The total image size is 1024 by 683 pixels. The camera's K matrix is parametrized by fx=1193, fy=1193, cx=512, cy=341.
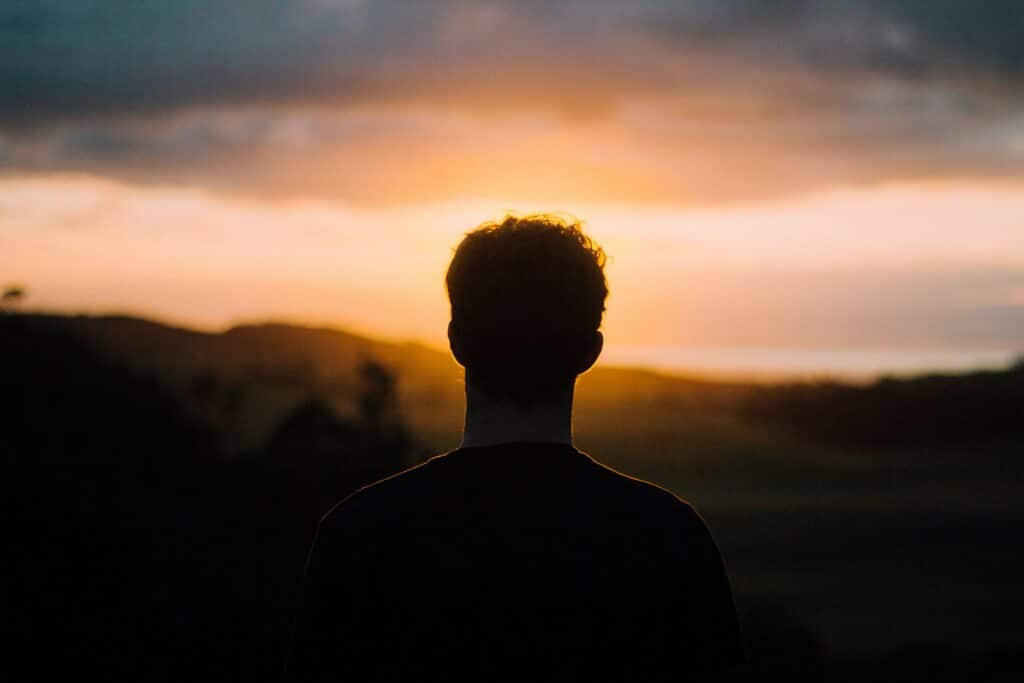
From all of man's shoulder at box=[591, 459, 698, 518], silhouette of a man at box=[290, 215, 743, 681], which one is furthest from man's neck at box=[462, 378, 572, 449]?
man's shoulder at box=[591, 459, 698, 518]

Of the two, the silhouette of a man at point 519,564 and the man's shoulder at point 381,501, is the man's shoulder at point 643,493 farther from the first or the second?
the man's shoulder at point 381,501

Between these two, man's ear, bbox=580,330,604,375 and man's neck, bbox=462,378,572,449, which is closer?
man's neck, bbox=462,378,572,449

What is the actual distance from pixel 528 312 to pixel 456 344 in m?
0.18

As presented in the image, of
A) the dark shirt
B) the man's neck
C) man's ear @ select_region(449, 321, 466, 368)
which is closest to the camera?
the dark shirt

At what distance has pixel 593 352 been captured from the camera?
2.65 meters

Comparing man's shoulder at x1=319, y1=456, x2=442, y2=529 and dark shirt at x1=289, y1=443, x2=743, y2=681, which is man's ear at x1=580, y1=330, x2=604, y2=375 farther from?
man's shoulder at x1=319, y1=456, x2=442, y2=529

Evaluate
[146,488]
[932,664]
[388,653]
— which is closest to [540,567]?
[388,653]

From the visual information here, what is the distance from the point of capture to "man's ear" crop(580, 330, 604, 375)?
263 cm

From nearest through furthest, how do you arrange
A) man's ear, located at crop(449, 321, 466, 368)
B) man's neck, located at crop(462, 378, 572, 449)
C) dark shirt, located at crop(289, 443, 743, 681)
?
dark shirt, located at crop(289, 443, 743, 681) < man's neck, located at crop(462, 378, 572, 449) < man's ear, located at crop(449, 321, 466, 368)

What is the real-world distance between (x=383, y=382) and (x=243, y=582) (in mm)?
5620

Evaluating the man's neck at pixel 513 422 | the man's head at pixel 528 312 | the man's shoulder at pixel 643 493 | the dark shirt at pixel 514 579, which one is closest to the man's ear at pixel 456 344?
the man's head at pixel 528 312

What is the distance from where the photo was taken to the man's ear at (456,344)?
2.63 m

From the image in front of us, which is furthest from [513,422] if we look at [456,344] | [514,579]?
[514,579]

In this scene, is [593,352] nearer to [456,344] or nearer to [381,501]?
[456,344]
